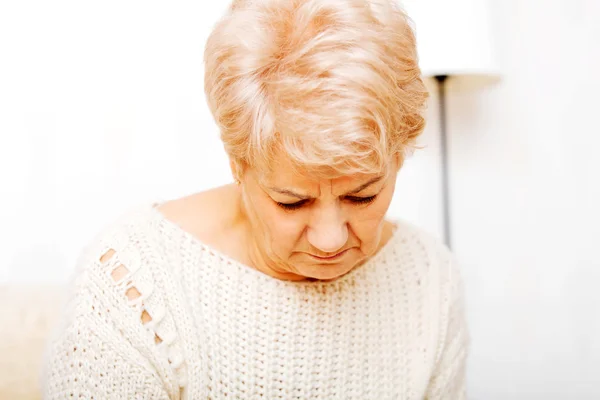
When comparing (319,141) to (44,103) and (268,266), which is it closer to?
(268,266)

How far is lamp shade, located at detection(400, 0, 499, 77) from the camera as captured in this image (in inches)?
74.1

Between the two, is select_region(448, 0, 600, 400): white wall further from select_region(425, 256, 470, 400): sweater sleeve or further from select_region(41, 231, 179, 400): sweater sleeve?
select_region(41, 231, 179, 400): sweater sleeve

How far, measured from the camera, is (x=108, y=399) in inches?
46.9

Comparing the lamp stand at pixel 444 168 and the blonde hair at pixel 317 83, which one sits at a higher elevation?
the blonde hair at pixel 317 83

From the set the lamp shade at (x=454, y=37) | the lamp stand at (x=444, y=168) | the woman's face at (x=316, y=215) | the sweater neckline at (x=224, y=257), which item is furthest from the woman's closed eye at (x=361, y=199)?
the lamp stand at (x=444, y=168)

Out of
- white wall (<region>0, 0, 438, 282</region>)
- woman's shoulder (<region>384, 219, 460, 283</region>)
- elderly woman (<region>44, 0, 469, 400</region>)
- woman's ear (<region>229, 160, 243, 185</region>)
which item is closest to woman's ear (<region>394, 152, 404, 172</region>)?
elderly woman (<region>44, 0, 469, 400</region>)

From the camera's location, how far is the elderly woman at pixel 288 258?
1.02 meters

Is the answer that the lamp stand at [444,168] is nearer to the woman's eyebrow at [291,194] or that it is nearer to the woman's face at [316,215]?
the woman's face at [316,215]

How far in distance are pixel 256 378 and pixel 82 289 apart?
376 millimetres

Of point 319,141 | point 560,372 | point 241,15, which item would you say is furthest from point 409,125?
point 560,372

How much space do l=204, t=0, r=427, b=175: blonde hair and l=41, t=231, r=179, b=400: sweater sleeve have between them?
1.21 ft

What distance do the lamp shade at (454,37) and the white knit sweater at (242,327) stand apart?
0.59 m

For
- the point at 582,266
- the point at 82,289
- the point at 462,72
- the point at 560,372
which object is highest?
the point at 462,72

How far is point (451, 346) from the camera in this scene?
59.5 inches
